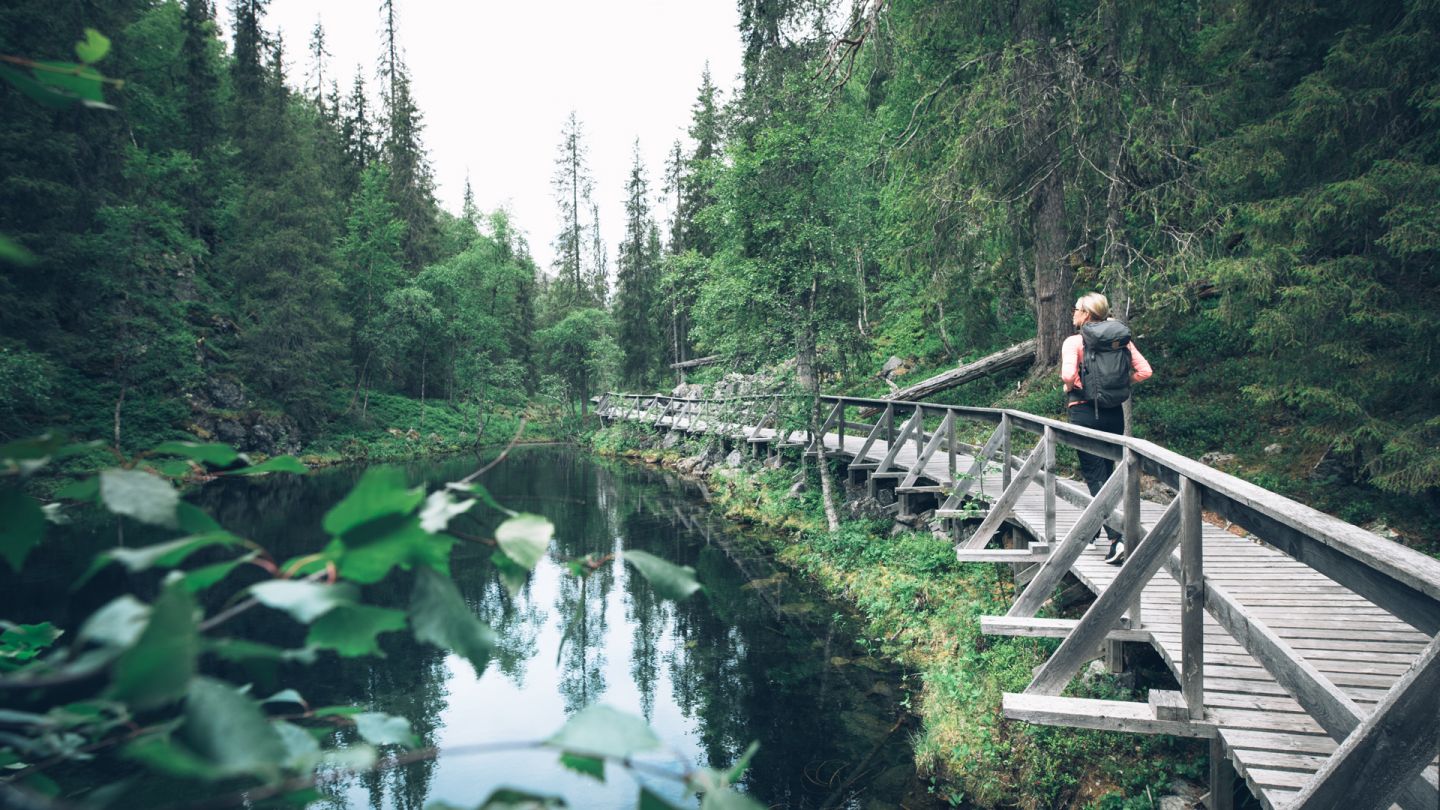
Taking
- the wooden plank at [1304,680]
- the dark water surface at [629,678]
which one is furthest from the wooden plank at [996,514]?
the wooden plank at [1304,680]

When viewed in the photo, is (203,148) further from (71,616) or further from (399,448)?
(71,616)

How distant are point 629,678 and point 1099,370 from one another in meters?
6.03

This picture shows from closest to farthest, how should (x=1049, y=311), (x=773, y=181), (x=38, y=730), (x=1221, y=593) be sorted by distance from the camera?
1. (x=38, y=730)
2. (x=1221, y=593)
3. (x=773, y=181)
4. (x=1049, y=311)

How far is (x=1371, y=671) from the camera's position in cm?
313

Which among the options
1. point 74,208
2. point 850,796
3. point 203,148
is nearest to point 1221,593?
point 850,796

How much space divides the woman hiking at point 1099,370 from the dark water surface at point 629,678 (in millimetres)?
2927

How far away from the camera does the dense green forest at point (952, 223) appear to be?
7105 mm

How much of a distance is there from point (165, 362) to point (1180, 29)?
85.1ft

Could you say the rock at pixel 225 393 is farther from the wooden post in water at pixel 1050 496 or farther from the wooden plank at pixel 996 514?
the wooden post in water at pixel 1050 496

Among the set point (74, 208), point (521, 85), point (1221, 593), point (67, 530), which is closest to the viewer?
point (1221, 593)

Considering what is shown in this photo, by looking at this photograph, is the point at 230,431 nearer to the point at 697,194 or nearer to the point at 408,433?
Result: the point at 408,433

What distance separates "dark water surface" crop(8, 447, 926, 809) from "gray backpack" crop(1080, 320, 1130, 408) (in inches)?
128

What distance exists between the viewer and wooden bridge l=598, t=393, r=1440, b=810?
1.77m

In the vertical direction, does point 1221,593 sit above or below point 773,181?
below
